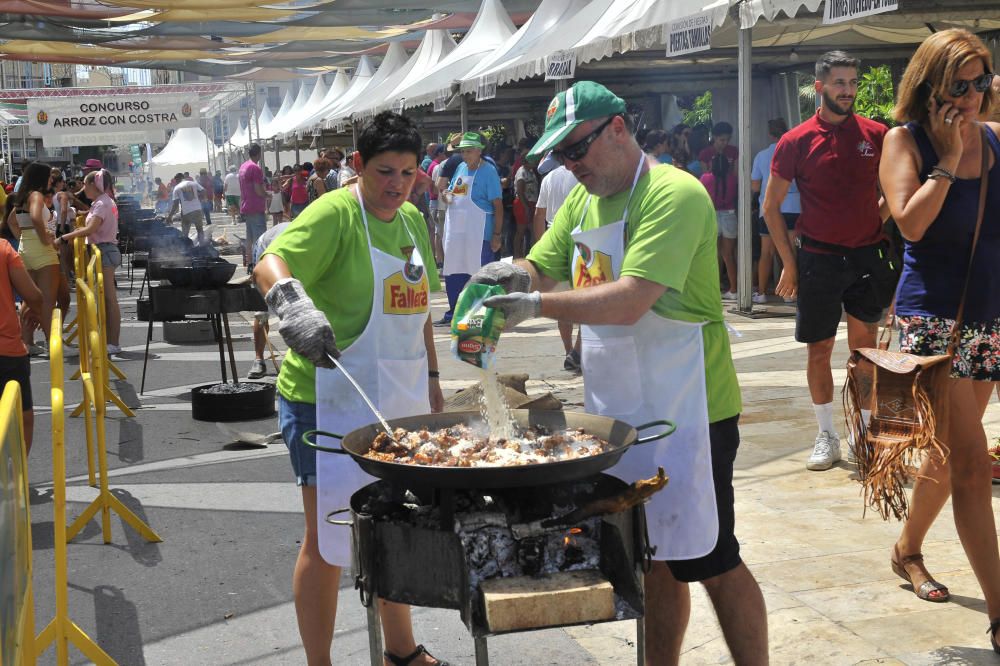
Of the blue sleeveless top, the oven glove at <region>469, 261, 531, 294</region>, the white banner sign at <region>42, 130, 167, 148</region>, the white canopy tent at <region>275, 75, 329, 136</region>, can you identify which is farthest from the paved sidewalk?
the white canopy tent at <region>275, 75, 329, 136</region>

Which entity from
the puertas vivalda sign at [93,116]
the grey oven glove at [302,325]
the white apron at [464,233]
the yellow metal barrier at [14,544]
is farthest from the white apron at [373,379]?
the puertas vivalda sign at [93,116]

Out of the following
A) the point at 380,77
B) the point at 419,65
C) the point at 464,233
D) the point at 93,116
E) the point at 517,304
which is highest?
the point at 380,77

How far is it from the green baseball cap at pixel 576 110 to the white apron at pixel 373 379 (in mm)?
772

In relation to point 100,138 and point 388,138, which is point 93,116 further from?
Answer: point 388,138

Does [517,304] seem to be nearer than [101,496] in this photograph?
Yes

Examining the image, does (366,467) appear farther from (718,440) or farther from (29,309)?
(29,309)

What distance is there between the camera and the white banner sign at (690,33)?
10.4 metres

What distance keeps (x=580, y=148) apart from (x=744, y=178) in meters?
9.32

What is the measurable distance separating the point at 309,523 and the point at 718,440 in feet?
4.40

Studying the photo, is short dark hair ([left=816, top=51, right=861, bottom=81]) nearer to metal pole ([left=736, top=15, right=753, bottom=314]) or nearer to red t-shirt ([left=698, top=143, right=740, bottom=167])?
metal pole ([left=736, top=15, right=753, bottom=314])

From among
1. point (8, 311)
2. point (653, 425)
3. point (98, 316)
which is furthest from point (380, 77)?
point (653, 425)

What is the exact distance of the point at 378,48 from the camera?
3038 cm

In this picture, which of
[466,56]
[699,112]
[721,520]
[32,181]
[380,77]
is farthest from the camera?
[699,112]

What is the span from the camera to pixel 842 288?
6.00m
